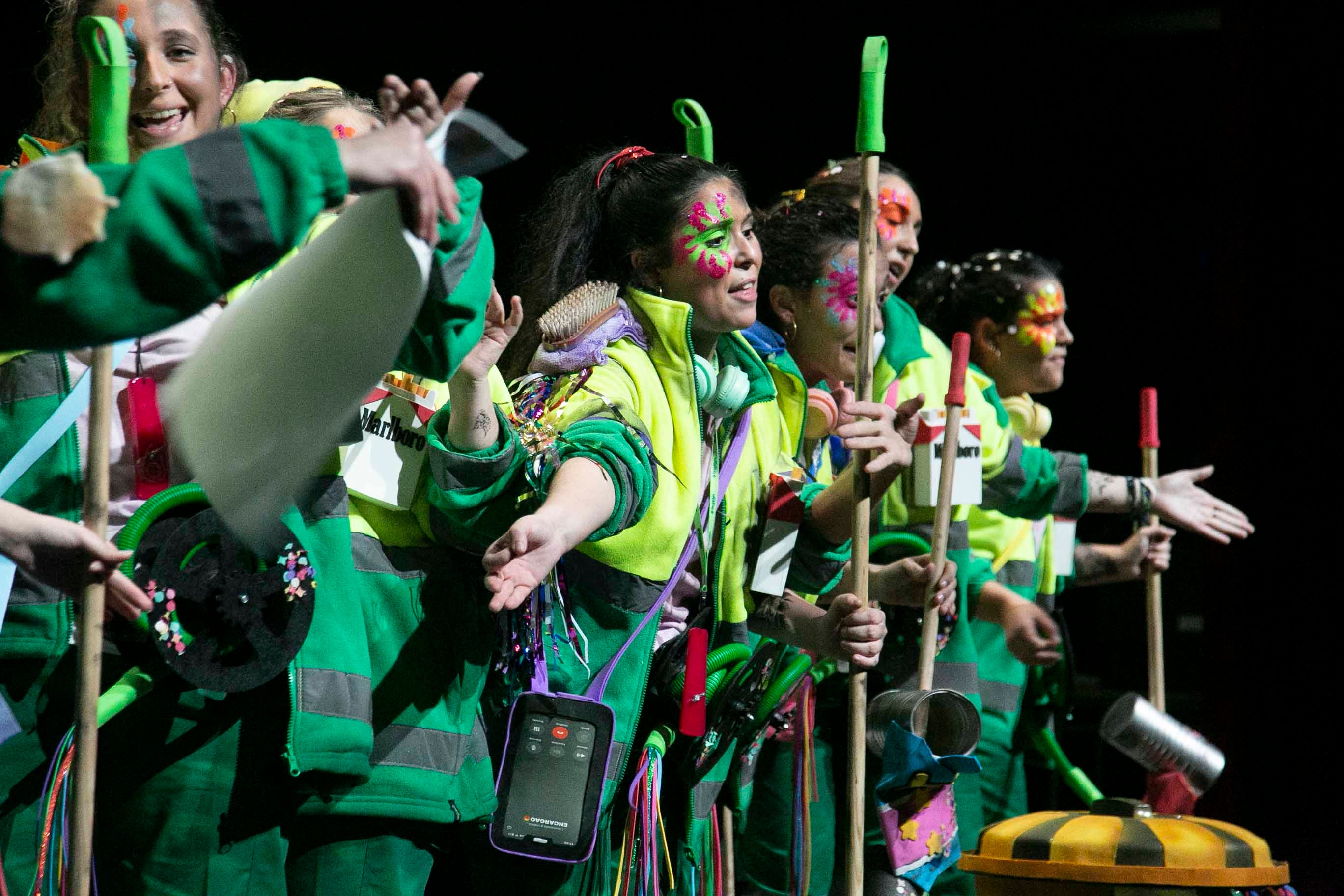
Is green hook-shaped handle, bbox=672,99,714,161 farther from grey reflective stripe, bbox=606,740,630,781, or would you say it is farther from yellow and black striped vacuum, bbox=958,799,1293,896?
yellow and black striped vacuum, bbox=958,799,1293,896

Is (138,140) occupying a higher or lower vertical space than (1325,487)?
higher

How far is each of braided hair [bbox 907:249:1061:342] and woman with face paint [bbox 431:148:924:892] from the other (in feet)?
3.33

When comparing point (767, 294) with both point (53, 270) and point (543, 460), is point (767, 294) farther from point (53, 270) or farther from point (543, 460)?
point (53, 270)

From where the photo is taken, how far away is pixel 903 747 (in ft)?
7.25

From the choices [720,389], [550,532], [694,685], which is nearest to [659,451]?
[720,389]

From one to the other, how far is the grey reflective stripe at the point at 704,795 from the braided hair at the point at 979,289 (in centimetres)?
152

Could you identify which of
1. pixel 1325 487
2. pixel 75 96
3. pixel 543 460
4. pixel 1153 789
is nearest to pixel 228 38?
pixel 75 96

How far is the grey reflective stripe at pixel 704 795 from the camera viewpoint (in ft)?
6.62

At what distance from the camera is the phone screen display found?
174 centimetres

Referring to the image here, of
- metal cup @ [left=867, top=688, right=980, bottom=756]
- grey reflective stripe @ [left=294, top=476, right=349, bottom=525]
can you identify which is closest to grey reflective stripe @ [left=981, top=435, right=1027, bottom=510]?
metal cup @ [left=867, top=688, right=980, bottom=756]

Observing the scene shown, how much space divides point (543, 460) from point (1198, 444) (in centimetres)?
305

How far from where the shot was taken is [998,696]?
3.01 metres

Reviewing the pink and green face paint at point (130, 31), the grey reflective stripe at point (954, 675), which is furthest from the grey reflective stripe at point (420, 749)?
the grey reflective stripe at point (954, 675)

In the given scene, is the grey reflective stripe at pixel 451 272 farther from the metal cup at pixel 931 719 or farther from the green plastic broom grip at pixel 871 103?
the metal cup at pixel 931 719
